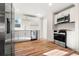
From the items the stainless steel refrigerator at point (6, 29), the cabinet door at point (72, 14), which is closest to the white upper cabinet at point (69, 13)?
the cabinet door at point (72, 14)

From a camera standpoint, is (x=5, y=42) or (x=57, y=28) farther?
(x=57, y=28)

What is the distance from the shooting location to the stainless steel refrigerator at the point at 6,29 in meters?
1.68

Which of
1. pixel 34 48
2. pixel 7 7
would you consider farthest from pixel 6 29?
pixel 34 48

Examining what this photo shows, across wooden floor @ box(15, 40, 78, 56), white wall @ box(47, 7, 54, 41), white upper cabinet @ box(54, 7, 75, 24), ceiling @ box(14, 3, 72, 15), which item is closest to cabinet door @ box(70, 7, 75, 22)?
white upper cabinet @ box(54, 7, 75, 24)

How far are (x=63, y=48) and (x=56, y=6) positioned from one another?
25.4 inches

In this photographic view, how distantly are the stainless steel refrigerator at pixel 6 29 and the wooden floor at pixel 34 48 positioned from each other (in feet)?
0.38

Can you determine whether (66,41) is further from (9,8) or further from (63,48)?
(9,8)

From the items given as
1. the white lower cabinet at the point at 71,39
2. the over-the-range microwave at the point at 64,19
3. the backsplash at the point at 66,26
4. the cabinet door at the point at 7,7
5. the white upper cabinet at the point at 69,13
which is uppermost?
the cabinet door at the point at 7,7

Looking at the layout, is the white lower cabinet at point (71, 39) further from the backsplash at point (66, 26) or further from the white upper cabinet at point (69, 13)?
the white upper cabinet at point (69, 13)

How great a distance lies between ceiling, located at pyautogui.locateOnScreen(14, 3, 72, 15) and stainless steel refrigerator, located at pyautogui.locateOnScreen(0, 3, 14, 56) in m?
0.12

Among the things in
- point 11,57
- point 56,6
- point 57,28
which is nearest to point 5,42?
point 11,57

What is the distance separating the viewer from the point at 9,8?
179 cm

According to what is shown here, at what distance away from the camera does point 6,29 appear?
1730 millimetres

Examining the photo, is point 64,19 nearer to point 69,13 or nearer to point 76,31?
point 69,13
